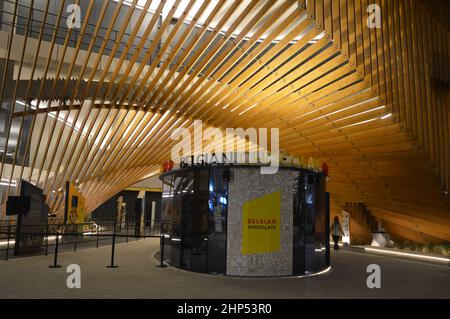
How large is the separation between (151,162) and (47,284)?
8.85 m

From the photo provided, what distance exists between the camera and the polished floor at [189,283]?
5734 mm

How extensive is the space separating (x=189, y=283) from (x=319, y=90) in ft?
16.4

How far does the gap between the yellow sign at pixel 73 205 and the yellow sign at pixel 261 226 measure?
22.5 ft

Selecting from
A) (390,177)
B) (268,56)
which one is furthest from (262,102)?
(390,177)

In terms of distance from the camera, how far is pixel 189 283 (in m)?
6.61

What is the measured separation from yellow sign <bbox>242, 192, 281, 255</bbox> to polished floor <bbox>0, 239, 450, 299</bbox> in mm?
635

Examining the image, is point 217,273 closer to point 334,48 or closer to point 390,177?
point 334,48

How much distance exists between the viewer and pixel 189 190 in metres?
8.18

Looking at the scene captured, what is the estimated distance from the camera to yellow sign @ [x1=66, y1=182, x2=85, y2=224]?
1191 centimetres
